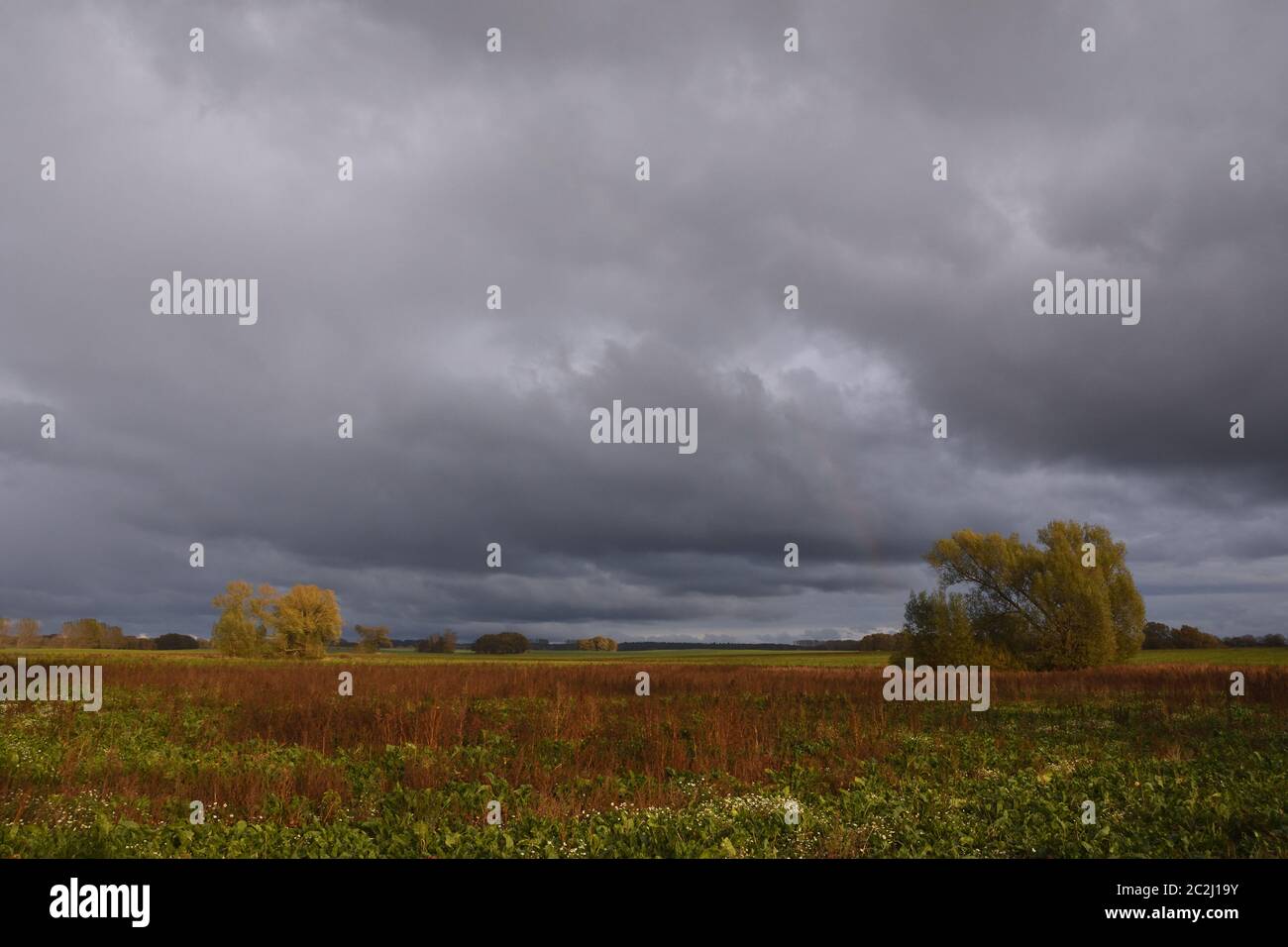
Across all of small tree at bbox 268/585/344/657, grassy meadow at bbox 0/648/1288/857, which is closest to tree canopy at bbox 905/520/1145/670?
grassy meadow at bbox 0/648/1288/857

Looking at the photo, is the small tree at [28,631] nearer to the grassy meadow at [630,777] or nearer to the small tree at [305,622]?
the small tree at [305,622]

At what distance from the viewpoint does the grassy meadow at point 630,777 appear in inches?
299

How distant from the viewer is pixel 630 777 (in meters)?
10.7

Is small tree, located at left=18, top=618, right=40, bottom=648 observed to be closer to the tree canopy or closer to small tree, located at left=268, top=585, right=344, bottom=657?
small tree, located at left=268, top=585, right=344, bottom=657

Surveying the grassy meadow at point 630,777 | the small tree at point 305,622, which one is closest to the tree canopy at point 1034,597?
the grassy meadow at point 630,777

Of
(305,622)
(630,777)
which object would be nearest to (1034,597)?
(630,777)

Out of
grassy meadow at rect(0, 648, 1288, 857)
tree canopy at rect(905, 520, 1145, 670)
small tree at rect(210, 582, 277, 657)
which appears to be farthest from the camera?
small tree at rect(210, 582, 277, 657)

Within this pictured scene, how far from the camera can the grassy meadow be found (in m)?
7.59
